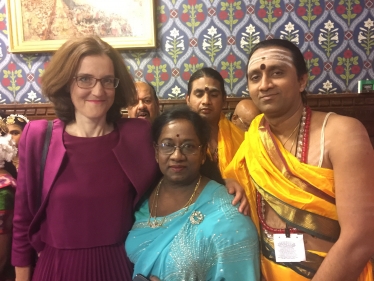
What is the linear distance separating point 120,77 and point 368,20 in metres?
2.14

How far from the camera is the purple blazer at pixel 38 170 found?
4.16 feet

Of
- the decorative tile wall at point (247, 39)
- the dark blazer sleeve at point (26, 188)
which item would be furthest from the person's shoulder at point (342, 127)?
the decorative tile wall at point (247, 39)

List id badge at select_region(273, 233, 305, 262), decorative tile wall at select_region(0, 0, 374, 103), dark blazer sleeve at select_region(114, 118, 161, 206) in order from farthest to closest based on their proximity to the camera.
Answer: decorative tile wall at select_region(0, 0, 374, 103)
dark blazer sleeve at select_region(114, 118, 161, 206)
id badge at select_region(273, 233, 305, 262)

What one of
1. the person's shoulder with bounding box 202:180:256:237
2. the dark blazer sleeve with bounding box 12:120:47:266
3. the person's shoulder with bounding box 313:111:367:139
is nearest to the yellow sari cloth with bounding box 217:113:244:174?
the person's shoulder with bounding box 202:180:256:237

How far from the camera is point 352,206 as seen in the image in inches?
42.8

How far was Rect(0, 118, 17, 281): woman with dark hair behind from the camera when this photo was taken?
138 cm

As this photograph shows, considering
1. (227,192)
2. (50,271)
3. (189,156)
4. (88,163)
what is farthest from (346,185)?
(50,271)

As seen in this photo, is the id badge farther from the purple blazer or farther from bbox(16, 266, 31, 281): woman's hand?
bbox(16, 266, 31, 281): woman's hand

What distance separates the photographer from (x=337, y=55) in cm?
261

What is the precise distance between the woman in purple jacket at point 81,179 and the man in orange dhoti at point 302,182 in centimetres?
47

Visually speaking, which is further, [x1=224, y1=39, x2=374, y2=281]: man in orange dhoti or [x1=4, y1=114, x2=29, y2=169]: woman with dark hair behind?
[x1=4, y1=114, x2=29, y2=169]: woman with dark hair behind

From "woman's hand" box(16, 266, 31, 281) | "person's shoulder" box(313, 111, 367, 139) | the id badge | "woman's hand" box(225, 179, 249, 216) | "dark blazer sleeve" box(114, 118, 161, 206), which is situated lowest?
"woman's hand" box(16, 266, 31, 281)

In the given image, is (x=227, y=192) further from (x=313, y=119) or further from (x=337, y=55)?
(x=337, y=55)

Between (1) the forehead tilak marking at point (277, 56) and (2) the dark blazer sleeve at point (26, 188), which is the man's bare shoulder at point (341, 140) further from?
(2) the dark blazer sleeve at point (26, 188)
